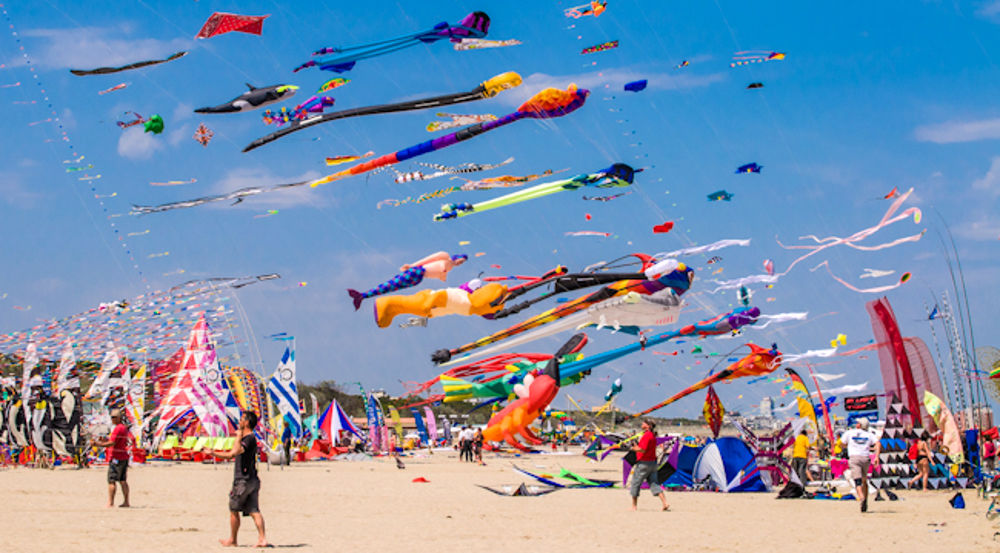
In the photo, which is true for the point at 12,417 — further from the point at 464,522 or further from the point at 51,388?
the point at 464,522

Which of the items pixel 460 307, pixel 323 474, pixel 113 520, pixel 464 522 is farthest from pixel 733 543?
pixel 323 474

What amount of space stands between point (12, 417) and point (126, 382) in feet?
22.6

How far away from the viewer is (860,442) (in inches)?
535

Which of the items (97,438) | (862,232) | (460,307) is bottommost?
(97,438)

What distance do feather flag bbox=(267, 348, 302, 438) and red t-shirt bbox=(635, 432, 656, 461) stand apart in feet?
65.0

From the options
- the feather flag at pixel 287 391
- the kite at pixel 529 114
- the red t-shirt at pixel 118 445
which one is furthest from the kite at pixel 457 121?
the feather flag at pixel 287 391

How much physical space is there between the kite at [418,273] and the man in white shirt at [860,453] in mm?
7148

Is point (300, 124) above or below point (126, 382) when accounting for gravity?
above

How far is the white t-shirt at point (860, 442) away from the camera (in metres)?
13.5

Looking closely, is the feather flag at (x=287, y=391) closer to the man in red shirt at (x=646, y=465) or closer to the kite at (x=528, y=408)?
the kite at (x=528, y=408)

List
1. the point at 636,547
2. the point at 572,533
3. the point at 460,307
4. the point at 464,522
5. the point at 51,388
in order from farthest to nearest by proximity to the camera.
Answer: the point at 51,388, the point at 460,307, the point at 464,522, the point at 572,533, the point at 636,547

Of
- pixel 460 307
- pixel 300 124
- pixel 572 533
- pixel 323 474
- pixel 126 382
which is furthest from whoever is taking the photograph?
pixel 126 382

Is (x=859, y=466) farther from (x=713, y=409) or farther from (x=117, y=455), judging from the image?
(x=117, y=455)

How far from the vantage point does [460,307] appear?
17.4m
